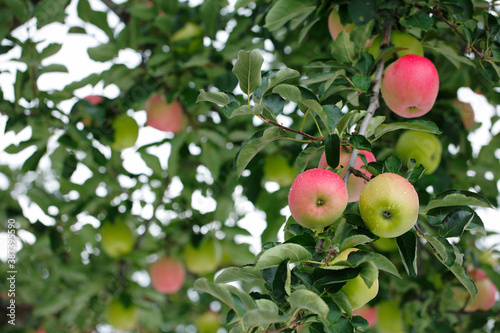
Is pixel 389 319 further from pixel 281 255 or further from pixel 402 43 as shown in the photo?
pixel 281 255

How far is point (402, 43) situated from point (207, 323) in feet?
6.29

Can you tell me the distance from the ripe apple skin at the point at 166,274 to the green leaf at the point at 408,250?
1591 mm

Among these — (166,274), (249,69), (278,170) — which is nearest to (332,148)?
(249,69)

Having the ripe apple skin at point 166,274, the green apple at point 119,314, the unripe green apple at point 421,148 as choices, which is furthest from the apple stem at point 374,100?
the ripe apple skin at point 166,274

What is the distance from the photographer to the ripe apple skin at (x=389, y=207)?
689mm

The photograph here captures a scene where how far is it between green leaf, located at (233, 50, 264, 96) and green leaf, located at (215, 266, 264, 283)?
0.32 meters

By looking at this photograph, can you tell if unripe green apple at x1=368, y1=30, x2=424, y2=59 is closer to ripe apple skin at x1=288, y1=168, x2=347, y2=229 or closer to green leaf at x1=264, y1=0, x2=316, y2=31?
green leaf at x1=264, y1=0, x2=316, y2=31

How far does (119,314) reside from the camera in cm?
183

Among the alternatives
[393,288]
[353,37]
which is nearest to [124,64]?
[353,37]

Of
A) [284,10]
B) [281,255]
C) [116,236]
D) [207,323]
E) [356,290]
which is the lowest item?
[207,323]

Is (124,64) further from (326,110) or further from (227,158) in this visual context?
(326,110)

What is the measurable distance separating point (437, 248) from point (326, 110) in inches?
11.7

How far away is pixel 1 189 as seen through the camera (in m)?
2.54

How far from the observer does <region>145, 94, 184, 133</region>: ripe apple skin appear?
158 centimetres
